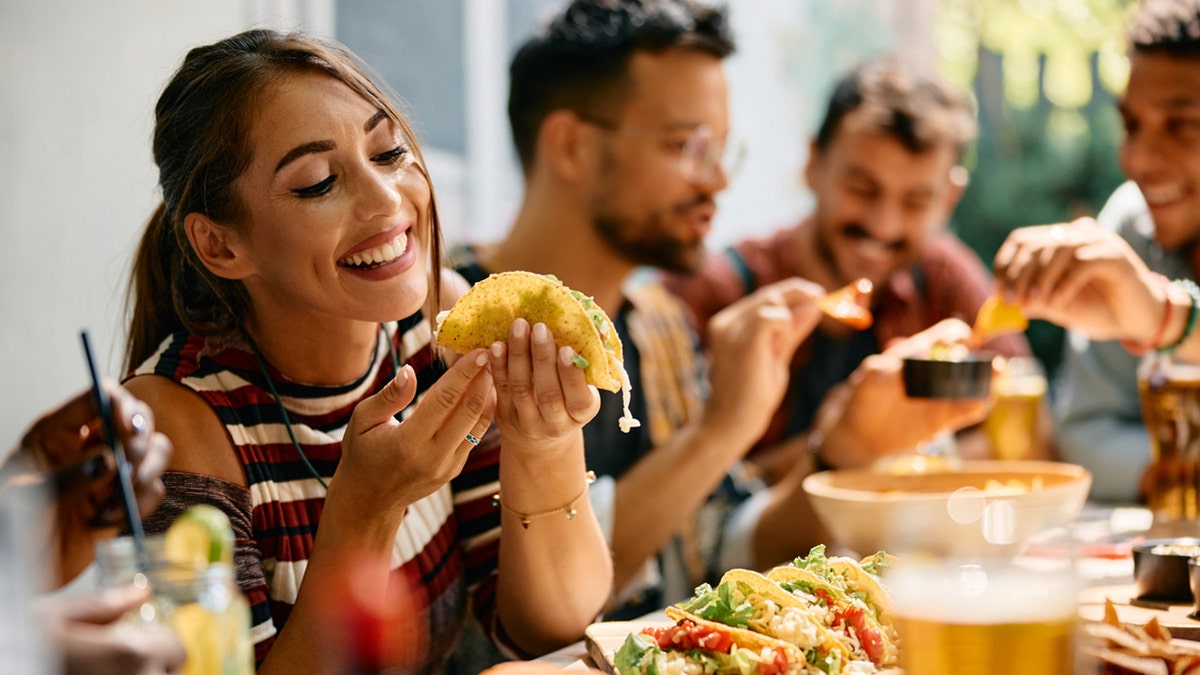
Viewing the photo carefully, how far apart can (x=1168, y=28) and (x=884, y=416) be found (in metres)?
1.31

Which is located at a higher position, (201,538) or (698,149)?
(698,149)

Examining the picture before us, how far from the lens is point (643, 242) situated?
2859mm

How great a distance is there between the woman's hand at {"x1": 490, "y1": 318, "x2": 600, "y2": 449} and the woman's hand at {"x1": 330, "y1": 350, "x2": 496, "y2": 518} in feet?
0.09

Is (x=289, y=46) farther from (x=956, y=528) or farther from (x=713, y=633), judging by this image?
(x=956, y=528)

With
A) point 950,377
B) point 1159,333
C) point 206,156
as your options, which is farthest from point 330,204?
point 1159,333

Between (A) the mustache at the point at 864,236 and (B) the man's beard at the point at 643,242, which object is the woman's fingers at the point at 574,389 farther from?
(A) the mustache at the point at 864,236

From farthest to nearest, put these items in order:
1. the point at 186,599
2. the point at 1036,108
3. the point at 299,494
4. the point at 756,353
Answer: the point at 1036,108, the point at 756,353, the point at 299,494, the point at 186,599

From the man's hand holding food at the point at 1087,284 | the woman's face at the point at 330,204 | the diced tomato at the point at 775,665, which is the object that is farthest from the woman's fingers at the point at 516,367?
the man's hand holding food at the point at 1087,284

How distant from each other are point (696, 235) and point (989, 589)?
208cm

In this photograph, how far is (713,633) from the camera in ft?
3.88

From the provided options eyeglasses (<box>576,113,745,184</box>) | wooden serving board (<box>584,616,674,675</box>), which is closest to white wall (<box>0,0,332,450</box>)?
eyeglasses (<box>576,113,745,184</box>)

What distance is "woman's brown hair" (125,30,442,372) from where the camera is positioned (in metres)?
1.47

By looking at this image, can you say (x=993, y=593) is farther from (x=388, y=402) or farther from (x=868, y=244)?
(x=868, y=244)

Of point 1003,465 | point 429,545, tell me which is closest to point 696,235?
point 1003,465
